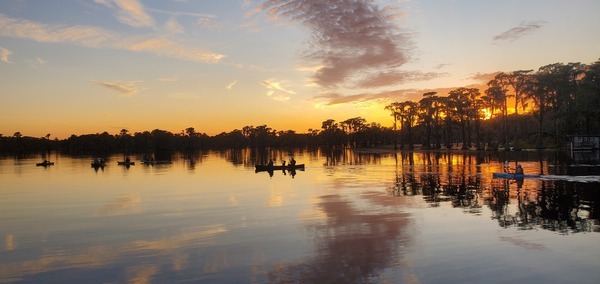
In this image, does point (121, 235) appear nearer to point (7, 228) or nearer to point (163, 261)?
point (163, 261)

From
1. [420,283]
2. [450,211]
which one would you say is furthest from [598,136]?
[420,283]

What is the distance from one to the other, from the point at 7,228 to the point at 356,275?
23.1 metres

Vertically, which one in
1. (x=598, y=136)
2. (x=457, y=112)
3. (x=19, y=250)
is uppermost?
(x=457, y=112)

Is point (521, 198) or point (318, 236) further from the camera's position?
point (521, 198)

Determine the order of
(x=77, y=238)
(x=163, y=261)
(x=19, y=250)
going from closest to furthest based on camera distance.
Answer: (x=163, y=261), (x=19, y=250), (x=77, y=238)

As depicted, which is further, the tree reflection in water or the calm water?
the tree reflection in water

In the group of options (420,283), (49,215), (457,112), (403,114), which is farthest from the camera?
(403,114)

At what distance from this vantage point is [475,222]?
2292 cm

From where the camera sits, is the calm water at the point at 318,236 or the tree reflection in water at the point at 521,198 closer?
the calm water at the point at 318,236

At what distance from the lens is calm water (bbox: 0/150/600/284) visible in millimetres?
15008

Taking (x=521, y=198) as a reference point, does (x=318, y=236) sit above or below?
below

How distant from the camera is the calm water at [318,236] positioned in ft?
49.2

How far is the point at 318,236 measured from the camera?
20750 mm

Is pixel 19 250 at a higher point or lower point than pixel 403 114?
lower
